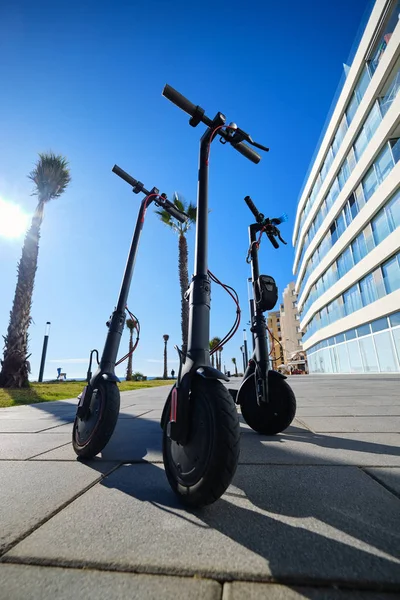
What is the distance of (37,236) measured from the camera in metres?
13.8

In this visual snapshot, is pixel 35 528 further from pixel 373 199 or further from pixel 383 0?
pixel 383 0

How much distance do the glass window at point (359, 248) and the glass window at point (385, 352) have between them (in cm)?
572

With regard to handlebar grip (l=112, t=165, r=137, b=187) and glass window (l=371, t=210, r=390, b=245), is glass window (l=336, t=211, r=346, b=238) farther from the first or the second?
handlebar grip (l=112, t=165, r=137, b=187)

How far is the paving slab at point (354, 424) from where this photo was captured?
2617 millimetres

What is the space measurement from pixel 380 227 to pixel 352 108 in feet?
32.9

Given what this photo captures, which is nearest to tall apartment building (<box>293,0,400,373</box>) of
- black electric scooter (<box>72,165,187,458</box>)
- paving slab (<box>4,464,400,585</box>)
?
black electric scooter (<box>72,165,187,458</box>)

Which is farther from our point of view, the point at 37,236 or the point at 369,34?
the point at 369,34

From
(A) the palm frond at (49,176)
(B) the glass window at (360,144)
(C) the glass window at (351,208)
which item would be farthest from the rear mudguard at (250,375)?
(B) the glass window at (360,144)

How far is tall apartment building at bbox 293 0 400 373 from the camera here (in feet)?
50.3

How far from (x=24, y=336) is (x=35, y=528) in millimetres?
14247

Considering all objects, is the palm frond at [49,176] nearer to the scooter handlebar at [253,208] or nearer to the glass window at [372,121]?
the scooter handlebar at [253,208]

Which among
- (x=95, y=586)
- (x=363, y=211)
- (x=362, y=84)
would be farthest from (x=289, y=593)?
(x=362, y=84)

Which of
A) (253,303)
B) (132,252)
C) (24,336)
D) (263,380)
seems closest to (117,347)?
(132,252)

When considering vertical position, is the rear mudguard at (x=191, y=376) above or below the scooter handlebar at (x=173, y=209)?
below
